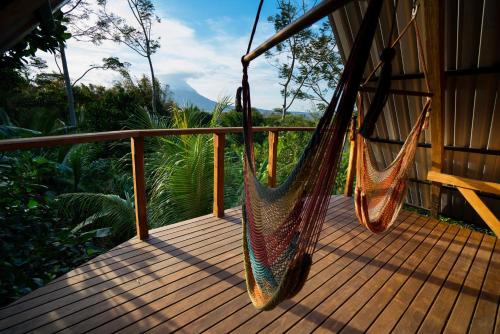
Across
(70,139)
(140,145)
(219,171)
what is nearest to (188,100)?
(219,171)

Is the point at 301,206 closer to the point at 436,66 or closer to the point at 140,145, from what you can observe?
the point at 140,145

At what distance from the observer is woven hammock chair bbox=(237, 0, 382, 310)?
838 mm

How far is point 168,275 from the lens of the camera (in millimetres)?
1906

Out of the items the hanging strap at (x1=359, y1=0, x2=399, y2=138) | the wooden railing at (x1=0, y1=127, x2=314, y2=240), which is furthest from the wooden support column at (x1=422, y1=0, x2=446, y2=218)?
the wooden railing at (x1=0, y1=127, x2=314, y2=240)

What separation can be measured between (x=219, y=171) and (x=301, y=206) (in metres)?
1.85

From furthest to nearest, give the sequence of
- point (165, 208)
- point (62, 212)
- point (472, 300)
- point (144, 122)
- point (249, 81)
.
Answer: point (144, 122) → point (62, 212) → point (165, 208) → point (472, 300) → point (249, 81)

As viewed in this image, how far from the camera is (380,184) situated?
2297mm

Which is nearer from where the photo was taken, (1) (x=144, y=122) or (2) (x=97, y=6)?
(1) (x=144, y=122)

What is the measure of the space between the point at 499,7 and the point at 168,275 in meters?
2.95

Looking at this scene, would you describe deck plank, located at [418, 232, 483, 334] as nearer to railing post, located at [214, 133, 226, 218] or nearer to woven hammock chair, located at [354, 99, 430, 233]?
woven hammock chair, located at [354, 99, 430, 233]

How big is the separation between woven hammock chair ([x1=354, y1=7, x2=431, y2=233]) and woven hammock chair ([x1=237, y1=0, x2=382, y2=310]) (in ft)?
3.48

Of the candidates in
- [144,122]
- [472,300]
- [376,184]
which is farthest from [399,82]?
[144,122]

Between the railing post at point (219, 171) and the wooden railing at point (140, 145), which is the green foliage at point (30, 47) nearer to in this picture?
the wooden railing at point (140, 145)

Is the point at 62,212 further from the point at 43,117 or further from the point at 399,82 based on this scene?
the point at 399,82
